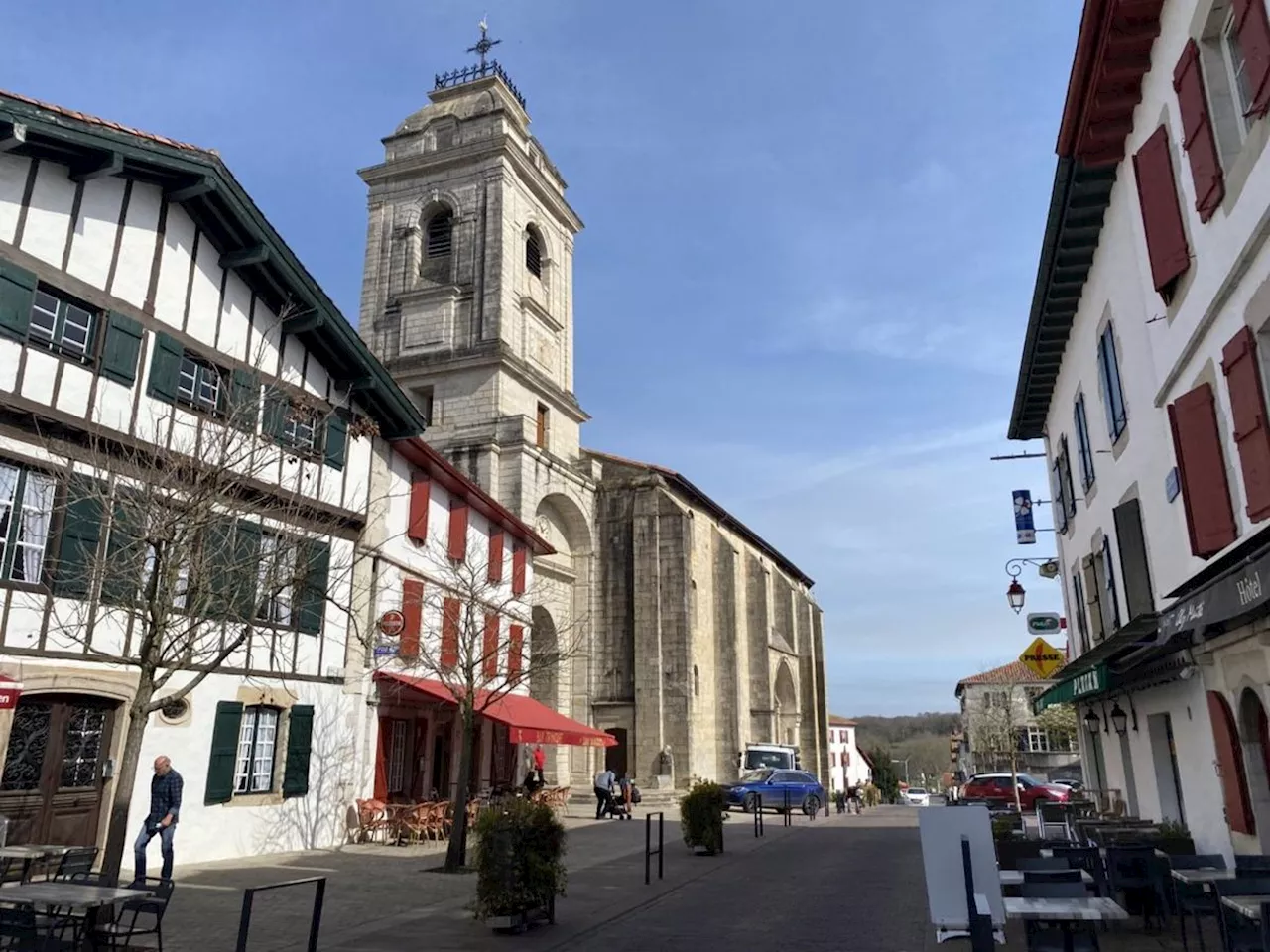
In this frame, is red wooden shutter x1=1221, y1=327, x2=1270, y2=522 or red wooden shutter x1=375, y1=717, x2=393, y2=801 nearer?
red wooden shutter x1=1221, y1=327, x2=1270, y2=522

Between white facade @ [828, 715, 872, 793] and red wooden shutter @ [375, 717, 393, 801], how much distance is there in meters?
57.9

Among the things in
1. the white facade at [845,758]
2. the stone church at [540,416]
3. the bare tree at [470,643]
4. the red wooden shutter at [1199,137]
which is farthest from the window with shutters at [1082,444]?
the white facade at [845,758]

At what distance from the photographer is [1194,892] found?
7523mm

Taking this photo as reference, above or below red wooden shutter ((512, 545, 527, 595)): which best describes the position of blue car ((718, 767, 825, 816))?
below

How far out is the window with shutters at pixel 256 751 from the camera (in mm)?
13602

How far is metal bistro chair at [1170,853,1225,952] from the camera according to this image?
679 cm

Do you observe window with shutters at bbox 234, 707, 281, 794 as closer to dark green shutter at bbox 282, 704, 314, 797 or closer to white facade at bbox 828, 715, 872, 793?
dark green shutter at bbox 282, 704, 314, 797

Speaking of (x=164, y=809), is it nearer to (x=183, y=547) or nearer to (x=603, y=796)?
(x=183, y=547)

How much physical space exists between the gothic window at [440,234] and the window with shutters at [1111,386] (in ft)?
84.5

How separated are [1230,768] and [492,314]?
26.4 m

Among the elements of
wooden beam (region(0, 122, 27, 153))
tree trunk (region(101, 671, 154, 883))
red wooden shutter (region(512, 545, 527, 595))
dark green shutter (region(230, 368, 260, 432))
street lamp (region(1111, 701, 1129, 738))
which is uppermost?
wooden beam (region(0, 122, 27, 153))

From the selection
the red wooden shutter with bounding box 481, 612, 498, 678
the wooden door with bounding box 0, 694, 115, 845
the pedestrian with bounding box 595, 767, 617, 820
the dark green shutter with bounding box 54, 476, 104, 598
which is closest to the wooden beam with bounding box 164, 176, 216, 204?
the dark green shutter with bounding box 54, 476, 104, 598

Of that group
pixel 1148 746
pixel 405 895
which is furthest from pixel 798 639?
pixel 405 895

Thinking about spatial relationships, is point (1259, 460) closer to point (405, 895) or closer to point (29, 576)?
point (405, 895)
